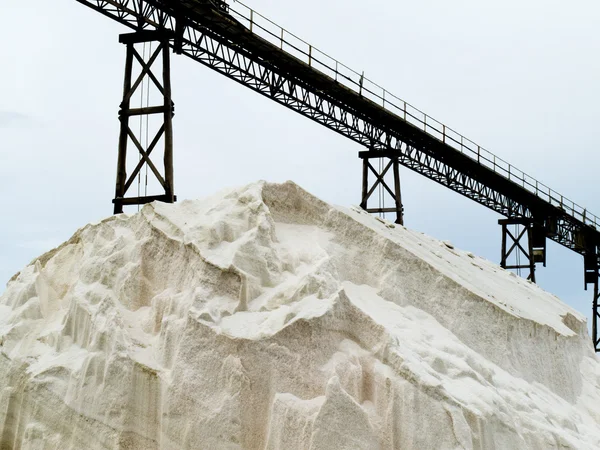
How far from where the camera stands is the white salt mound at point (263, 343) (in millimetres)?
11672

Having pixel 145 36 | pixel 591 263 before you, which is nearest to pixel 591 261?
pixel 591 263

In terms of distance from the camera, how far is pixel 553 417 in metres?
13.8

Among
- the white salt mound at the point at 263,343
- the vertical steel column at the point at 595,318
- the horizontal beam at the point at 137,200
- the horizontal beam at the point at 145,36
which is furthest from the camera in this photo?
the vertical steel column at the point at 595,318

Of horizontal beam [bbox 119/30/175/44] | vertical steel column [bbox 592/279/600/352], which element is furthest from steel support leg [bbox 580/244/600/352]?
horizontal beam [bbox 119/30/175/44]

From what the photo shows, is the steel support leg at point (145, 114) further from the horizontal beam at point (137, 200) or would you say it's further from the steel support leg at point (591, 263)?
the steel support leg at point (591, 263)

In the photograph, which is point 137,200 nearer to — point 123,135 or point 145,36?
point 123,135

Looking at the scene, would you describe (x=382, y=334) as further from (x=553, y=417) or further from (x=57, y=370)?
(x=57, y=370)

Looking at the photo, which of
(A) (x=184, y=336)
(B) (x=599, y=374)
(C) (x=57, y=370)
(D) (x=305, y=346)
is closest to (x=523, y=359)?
(B) (x=599, y=374)

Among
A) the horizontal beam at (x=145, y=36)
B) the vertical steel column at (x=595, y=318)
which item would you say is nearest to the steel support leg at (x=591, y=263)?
the vertical steel column at (x=595, y=318)

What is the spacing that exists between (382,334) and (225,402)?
7.07ft

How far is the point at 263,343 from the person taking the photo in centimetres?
1191

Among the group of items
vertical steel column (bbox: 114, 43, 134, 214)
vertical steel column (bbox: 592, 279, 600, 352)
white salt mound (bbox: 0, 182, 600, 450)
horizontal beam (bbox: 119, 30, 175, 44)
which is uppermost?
horizontal beam (bbox: 119, 30, 175, 44)

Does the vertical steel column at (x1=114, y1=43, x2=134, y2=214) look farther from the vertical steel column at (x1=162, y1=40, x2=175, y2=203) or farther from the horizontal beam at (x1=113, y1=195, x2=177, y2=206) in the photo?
the vertical steel column at (x1=162, y1=40, x2=175, y2=203)

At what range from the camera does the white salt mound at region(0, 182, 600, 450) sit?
38.3 feet
